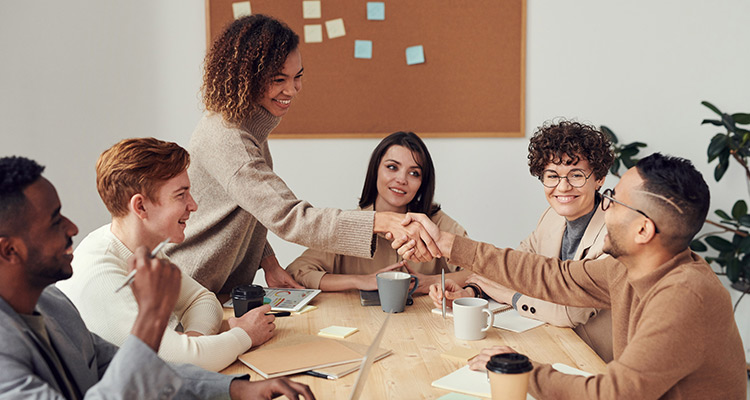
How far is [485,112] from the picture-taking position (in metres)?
3.45

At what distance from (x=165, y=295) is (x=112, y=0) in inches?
112

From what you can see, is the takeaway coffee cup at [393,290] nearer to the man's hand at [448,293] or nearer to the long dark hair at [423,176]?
the man's hand at [448,293]

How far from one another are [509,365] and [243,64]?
1.26 m

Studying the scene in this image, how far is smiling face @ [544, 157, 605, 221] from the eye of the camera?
7.03 ft

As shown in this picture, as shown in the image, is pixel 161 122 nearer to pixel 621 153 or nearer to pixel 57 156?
pixel 57 156

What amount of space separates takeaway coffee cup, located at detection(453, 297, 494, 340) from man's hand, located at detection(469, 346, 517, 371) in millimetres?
224

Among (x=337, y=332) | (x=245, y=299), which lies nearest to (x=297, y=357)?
(x=337, y=332)

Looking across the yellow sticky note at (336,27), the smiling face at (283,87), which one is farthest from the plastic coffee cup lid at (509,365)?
the yellow sticky note at (336,27)

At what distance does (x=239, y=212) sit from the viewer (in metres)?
1.97

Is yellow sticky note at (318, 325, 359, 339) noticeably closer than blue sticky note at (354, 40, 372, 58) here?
Yes

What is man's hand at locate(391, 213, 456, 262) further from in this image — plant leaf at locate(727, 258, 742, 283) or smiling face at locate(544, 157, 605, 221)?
plant leaf at locate(727, 258, 742, 283)

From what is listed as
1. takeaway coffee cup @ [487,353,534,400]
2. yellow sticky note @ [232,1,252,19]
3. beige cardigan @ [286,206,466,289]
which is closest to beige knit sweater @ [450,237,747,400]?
takeaway coffee cup @ [487,353,534,400]

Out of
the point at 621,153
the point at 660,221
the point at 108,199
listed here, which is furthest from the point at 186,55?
the point at 660,221

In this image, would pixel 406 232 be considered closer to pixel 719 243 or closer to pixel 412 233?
pixel 412 233
